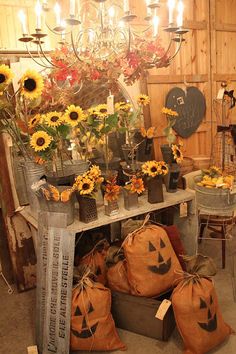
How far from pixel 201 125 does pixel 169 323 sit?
205 cm

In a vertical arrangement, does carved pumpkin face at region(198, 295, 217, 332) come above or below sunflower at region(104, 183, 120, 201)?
below

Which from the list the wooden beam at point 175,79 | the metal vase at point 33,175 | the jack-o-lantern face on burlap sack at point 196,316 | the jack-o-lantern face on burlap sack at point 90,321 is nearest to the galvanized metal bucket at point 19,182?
the metal vase at point 33,175

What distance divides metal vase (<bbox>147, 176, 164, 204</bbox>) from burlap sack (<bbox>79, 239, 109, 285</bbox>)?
1.48 feet

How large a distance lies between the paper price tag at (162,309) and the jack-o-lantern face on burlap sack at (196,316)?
1.6 inches

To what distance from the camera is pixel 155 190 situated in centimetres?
212

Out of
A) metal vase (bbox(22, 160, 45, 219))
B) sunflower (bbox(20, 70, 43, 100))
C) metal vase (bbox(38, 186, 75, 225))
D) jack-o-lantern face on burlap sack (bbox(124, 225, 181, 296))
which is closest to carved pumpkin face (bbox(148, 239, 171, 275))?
jack-o-lantern face on burlap sack (bbox(124, 225, 181, 296))

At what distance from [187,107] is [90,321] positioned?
218cm

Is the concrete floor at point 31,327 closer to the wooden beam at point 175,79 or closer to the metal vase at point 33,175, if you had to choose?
the metal vase at point 33,175

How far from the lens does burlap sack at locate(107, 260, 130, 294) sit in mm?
1965

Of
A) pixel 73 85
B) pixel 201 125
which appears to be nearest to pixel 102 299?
pixel 73 85

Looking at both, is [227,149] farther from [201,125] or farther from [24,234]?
[24,234]

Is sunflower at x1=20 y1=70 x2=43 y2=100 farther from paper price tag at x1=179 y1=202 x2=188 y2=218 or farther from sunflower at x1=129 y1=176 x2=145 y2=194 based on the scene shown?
paper price tag at x1=179 y1=202 x2=188 y2=218

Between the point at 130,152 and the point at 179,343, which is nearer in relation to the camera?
the point at 179,343

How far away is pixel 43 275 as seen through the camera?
1808mm
